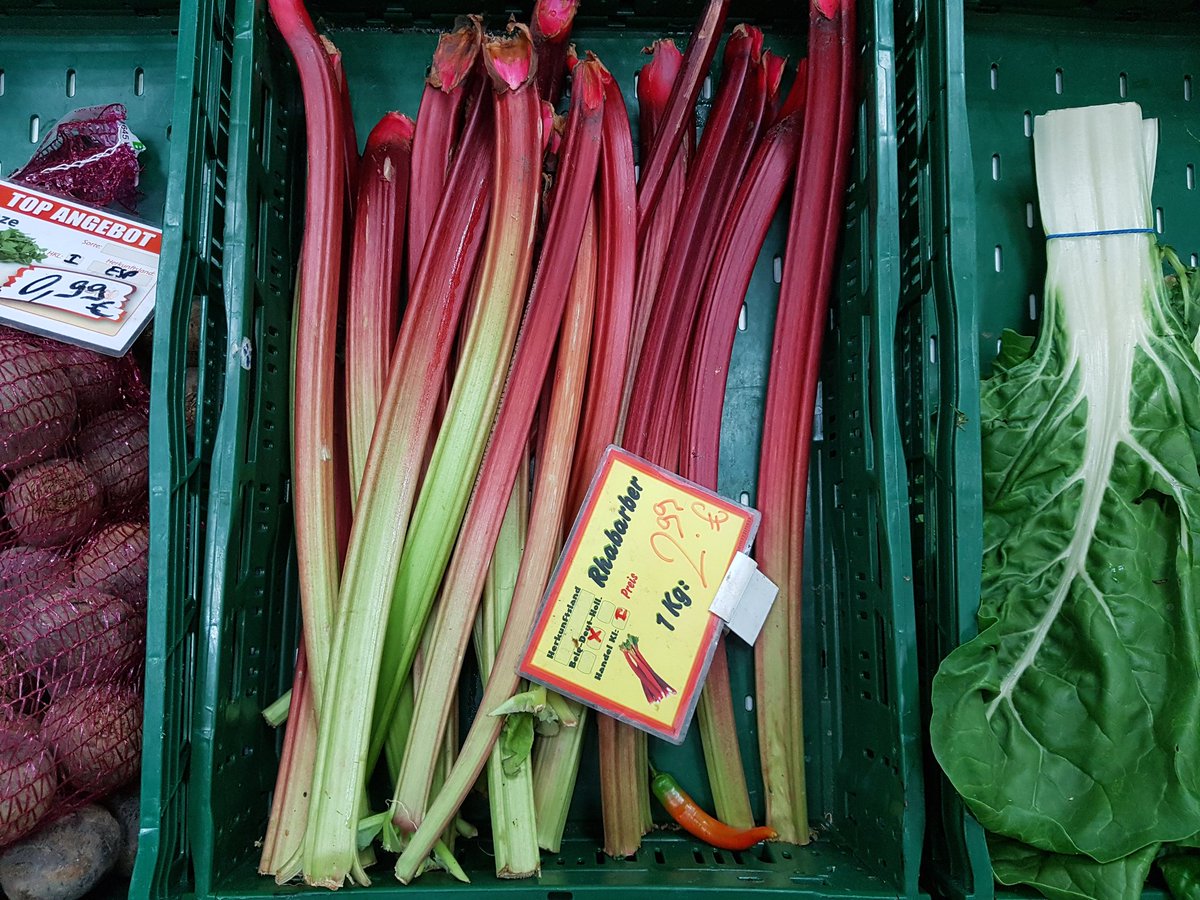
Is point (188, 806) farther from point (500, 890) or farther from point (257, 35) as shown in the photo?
point (257, 35)

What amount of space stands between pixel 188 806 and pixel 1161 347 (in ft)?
5.55

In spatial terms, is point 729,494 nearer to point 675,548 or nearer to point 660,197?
point 675,548

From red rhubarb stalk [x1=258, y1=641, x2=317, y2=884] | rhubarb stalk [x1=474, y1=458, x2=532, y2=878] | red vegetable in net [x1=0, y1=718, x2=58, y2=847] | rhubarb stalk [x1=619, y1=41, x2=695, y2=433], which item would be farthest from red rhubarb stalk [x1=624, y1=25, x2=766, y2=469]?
red vegetable in net [x1=0, y1=718, x2=58, y2=847]

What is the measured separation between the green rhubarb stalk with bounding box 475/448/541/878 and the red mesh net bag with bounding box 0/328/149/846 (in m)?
0.57

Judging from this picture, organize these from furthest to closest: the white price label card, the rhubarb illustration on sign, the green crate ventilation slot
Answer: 1. the white price label card
2. the rhubarb illustration on sign
3. the green crate ventilation slot

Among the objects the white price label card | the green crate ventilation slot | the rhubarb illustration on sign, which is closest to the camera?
the green crate ventilation slot

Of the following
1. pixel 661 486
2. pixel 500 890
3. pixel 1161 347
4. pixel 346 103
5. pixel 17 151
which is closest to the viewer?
pixel 500 890

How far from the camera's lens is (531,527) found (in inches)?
49.4

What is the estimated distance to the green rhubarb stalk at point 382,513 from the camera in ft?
3.71

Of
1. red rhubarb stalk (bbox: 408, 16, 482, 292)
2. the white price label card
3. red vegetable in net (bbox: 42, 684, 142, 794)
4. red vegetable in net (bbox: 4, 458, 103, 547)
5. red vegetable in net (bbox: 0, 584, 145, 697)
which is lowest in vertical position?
red vegetable in net (bbox: 42, 684, 142, 794)

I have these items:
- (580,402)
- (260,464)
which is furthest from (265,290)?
(580,402)

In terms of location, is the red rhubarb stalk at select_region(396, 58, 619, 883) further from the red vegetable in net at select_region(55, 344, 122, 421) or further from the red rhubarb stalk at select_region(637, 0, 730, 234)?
the red vegetable in net at select_region(55, 344, 122, 421)

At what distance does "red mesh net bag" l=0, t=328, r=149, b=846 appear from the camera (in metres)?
1.17

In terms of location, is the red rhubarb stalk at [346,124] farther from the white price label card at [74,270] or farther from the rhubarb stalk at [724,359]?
the rhubarb stalk at [724,359]
